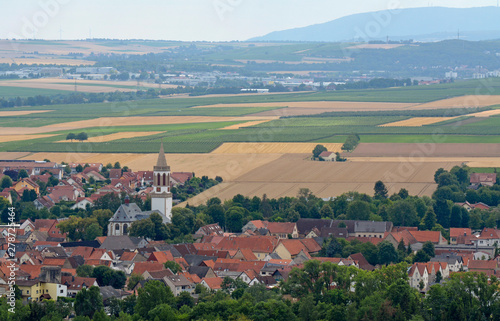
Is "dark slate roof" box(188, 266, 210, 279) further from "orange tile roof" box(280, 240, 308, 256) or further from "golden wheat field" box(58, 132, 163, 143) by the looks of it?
"golden wheat field" box(58, 132, 163, 143)

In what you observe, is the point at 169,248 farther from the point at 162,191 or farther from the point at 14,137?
the point at 14,137

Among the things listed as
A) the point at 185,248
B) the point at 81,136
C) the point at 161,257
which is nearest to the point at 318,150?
the point at 81,136

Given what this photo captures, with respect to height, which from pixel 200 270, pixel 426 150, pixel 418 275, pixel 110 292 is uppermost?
pixel 418 275

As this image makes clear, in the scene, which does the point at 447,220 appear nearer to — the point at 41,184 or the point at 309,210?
the point at 309,210

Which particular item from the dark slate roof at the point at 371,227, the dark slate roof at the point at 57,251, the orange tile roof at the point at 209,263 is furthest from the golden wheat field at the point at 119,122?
the orange tile roof at the point at 209,263

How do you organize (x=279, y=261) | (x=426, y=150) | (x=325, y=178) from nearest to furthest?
(x=279, y=261)
(x=325, y=178)
(x=426, y=150)

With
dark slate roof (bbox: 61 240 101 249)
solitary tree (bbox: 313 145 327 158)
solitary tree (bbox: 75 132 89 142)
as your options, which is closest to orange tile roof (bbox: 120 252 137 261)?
dark slate roof (bbox: 61 240 101 249)
